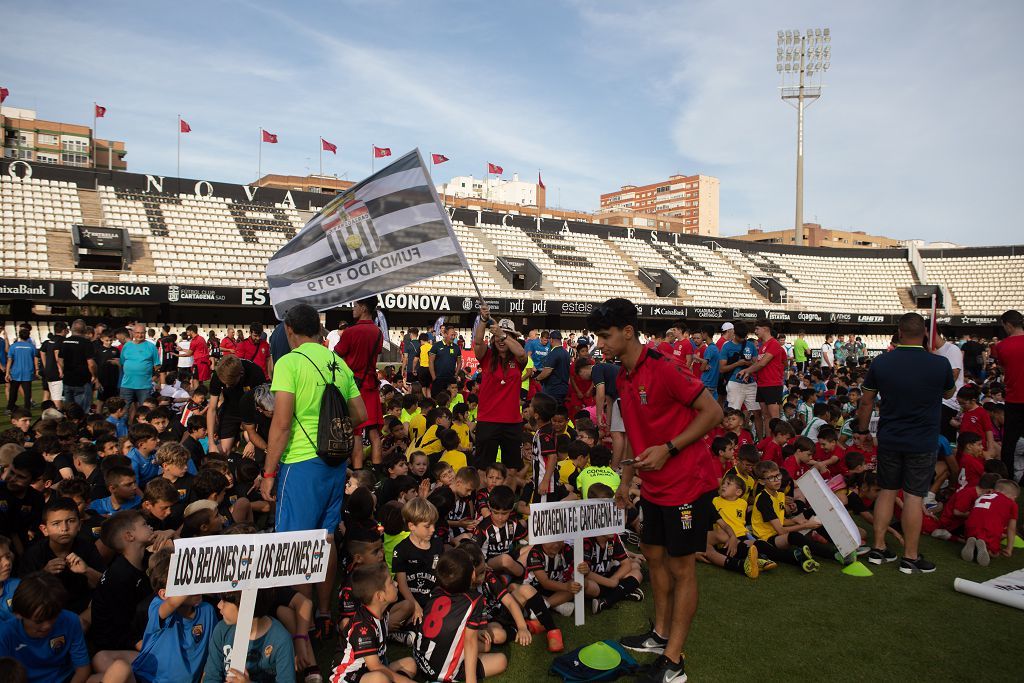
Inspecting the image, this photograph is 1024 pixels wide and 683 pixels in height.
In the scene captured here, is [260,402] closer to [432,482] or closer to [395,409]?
[432,482]

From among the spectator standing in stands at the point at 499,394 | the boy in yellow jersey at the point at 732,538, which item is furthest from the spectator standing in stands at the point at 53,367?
the boy in yellow jersey at the point at 732,538

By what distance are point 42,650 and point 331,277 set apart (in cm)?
323

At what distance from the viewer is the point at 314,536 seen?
3.31 metres

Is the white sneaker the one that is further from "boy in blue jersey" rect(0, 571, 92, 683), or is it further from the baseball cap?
"boy in blue jersey" rect(0, 571, 92, 683)

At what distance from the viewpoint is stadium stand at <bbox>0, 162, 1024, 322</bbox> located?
2405cm

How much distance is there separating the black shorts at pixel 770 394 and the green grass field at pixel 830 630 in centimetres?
412

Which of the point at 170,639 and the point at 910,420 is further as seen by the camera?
the point at 910,420

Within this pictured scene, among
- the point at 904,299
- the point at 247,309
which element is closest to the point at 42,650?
the point at 247,309

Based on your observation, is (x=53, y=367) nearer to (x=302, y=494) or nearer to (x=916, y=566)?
(x=302, y=494)

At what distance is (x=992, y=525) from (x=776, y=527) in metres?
1.89

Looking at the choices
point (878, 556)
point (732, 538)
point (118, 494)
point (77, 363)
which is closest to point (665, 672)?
point (732, 538)

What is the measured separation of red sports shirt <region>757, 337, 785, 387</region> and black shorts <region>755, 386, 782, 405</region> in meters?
0.06

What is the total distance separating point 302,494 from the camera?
3.90 metres

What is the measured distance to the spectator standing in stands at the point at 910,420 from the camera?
5324 millimetres
